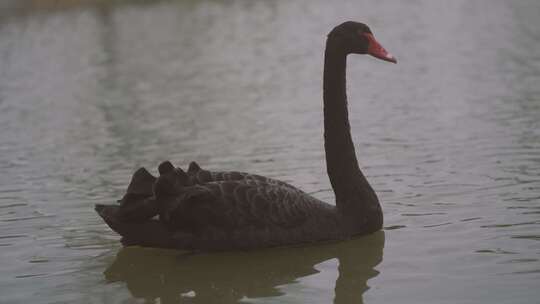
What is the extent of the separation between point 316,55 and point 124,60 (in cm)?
486

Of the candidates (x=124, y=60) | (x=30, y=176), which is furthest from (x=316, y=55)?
(x=30, y=176)

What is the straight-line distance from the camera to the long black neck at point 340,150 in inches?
202

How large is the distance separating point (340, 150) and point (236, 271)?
1.03m

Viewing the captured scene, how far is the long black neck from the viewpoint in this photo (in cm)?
513

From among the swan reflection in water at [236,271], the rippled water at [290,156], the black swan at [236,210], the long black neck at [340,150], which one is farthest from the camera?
the long black neck at [340,150]

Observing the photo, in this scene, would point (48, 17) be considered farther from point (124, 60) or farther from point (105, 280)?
point (105, 280)

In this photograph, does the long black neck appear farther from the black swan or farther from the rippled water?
the rippled water

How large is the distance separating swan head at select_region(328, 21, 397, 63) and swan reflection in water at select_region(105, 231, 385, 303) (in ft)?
3.63

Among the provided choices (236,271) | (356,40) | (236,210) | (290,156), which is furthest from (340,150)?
(290,156)

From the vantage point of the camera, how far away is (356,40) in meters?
5.18

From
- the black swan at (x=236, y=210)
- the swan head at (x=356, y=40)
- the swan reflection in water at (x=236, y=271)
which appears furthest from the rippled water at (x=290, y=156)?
the swan head at (x=356, y=40)

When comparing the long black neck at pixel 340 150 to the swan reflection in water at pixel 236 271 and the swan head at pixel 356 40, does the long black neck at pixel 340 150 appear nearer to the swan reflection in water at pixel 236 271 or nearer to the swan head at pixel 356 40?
the swan head at pixel 356 40

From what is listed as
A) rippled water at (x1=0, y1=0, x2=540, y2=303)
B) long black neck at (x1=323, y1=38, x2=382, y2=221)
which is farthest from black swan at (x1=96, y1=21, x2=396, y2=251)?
rippled water at (x1=0, y1=0, x2=540, y2=303)

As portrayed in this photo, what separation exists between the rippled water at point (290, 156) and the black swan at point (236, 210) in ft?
0.39
